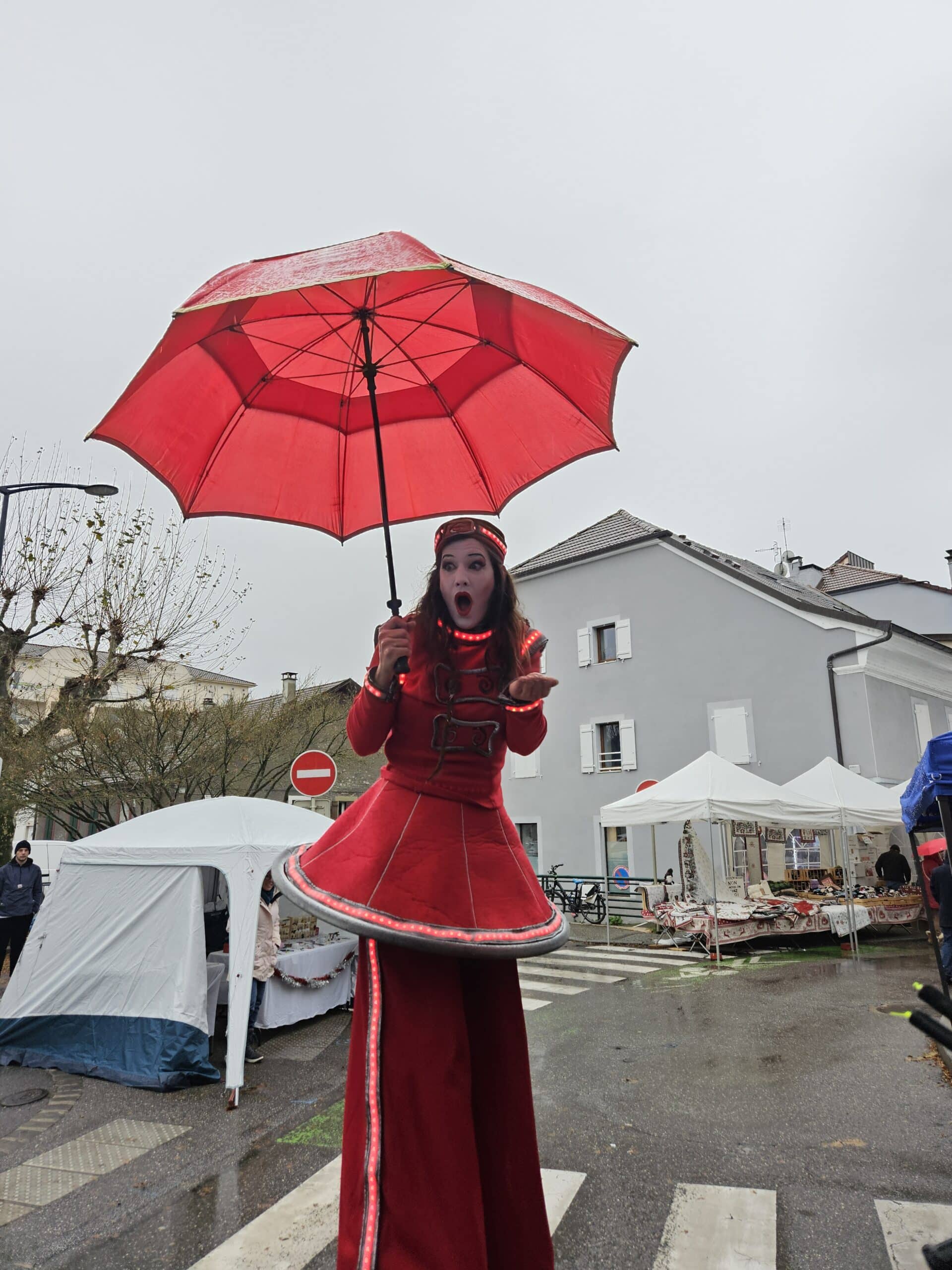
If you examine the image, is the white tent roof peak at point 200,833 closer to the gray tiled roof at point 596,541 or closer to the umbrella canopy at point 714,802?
the umbrella canopy at point 714,802

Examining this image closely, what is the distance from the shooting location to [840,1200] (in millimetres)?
3598

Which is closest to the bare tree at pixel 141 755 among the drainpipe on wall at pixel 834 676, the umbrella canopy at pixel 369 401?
the umbrella canopy at pixel 369 401

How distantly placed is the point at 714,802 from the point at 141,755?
1024cm

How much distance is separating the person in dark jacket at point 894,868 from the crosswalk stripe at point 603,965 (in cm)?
749

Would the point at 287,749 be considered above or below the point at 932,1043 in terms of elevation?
above

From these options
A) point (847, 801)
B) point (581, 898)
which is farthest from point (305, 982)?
point (581, 898)

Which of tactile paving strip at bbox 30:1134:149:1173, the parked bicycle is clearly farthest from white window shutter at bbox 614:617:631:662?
tactile paving strip at bbox 30:1134:149:1173

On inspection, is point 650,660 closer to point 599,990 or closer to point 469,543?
point 599,990

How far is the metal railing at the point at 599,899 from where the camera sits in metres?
18.0

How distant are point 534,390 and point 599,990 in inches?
346

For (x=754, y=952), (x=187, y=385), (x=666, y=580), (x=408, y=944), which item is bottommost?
(x=754, y=952)

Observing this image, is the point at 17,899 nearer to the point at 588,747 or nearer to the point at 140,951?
the point at 140,951

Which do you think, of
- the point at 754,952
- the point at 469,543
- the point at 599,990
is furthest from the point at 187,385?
the point at 754,952

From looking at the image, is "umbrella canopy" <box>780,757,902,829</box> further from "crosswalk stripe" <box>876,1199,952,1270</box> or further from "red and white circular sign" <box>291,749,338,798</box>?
"crosswalk stripe" <box>876,1199,952,1270</box>
